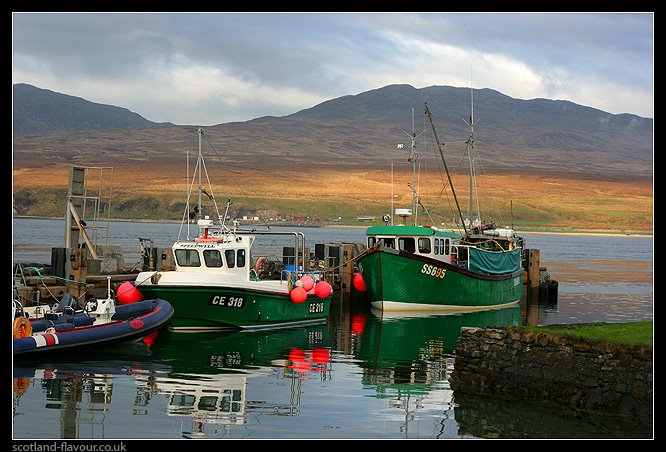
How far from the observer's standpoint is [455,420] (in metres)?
19.1

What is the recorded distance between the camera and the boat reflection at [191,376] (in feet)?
62.6

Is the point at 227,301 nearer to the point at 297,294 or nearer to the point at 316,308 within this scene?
the point at 297,294

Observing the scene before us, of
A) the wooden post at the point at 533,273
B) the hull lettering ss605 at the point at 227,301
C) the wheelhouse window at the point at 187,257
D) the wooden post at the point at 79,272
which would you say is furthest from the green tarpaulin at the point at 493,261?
the wooden post at the point at 79,272

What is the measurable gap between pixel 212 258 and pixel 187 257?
0.79 metres

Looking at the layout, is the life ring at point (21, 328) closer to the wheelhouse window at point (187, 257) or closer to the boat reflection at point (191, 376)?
the boat reflection at point (191, 376)

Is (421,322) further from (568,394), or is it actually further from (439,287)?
(568,394)

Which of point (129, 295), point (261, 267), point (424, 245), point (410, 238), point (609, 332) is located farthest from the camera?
point (424, 245)

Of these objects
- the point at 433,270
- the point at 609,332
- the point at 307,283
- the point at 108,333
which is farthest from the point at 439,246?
the point at 609,332

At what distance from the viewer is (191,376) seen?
2355cm

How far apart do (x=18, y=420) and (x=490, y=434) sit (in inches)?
320

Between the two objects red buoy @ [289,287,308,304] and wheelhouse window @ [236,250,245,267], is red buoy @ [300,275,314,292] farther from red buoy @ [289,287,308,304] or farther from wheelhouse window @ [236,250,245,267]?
wheelhouse window @ [236,250,245,267]

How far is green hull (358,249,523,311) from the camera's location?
38469mm

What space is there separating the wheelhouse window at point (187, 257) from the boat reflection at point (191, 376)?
2225 mm
